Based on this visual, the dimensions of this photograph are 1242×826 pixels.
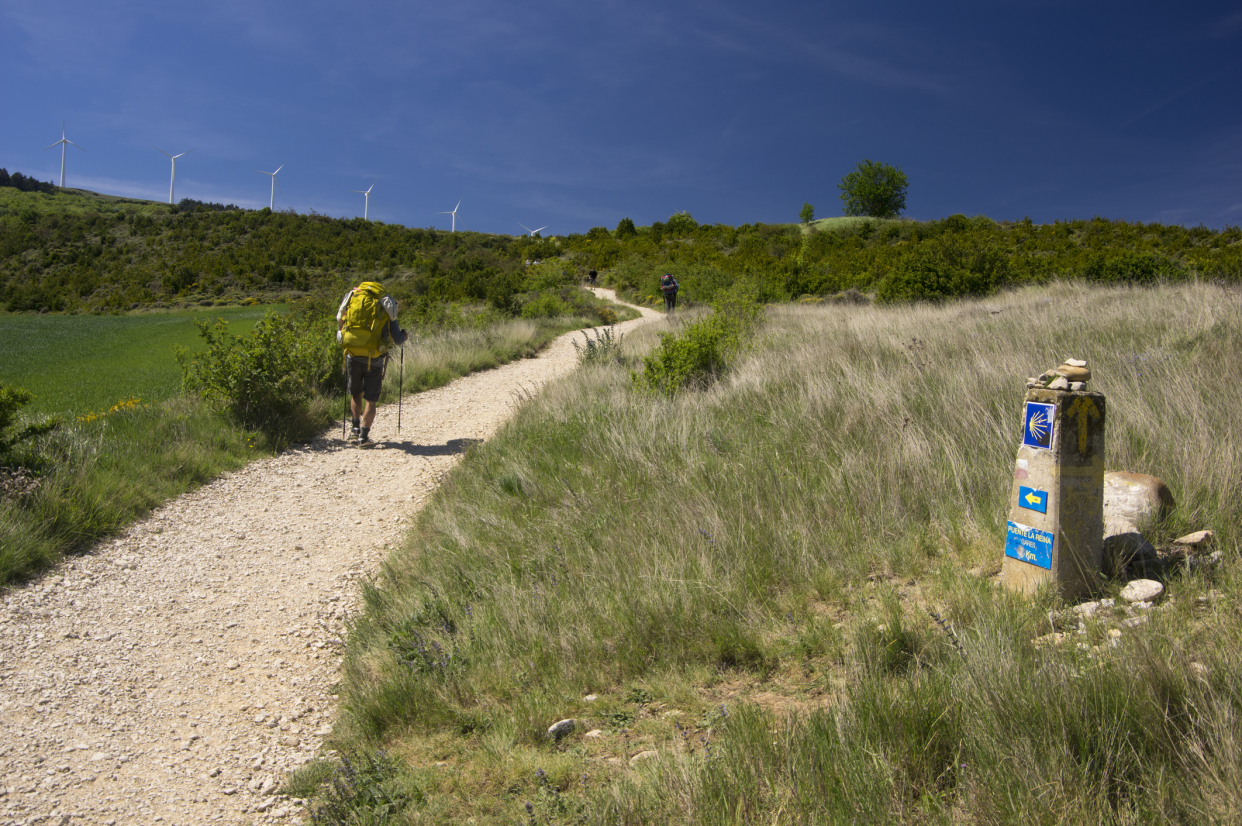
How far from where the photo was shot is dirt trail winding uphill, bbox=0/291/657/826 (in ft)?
9.41

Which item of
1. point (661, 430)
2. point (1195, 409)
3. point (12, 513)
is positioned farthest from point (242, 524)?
point (1195, 409)

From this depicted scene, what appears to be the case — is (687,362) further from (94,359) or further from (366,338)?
(94,359)

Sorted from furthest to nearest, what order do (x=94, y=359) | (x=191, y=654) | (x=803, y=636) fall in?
(x=94, y=359), (x=191, y=654), (x=803, y=636)

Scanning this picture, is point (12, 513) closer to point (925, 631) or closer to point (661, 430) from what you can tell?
point (661, 430)

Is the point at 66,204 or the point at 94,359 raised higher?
the point at 66,204

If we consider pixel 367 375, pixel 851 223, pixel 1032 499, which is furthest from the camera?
pixel 851 223

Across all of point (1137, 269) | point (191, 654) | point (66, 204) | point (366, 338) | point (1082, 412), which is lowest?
point (191, 654)

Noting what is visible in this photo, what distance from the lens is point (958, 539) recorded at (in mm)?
3418

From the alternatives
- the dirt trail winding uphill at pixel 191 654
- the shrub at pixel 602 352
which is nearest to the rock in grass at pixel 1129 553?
the dirt trail winding uphill at pixel 191 654

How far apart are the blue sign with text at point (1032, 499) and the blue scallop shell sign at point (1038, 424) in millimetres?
190

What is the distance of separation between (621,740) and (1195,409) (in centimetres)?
447

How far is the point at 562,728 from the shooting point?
2.61 meters

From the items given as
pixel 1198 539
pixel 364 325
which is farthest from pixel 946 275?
pixel 1198 539

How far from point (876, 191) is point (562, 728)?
2839 inches
